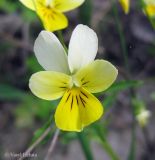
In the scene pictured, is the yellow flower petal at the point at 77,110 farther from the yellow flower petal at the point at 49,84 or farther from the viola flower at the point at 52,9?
the viola flower at the point at 52,9

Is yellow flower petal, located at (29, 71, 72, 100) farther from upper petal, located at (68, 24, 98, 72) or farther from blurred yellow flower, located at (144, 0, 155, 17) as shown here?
blurred yellow flower, located at (144, 0, 155, 17)

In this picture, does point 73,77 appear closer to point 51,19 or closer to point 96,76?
point 96,76

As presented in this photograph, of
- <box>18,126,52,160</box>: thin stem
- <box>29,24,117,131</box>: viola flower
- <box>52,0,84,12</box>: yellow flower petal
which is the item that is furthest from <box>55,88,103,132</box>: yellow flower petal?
<box>52,0,84,12</box>: yellow flower petal

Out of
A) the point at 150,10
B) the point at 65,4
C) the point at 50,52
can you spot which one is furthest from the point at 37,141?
the point at 150,10

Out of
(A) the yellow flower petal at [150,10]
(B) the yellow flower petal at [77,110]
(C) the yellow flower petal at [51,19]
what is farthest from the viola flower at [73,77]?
(A) the yellow flower petal at [150,10]

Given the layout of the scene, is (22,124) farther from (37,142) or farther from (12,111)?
(37,142)

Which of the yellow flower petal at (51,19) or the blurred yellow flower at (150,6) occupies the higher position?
the yellow flower petal at (51,19)

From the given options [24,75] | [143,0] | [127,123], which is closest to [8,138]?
[24,75]
